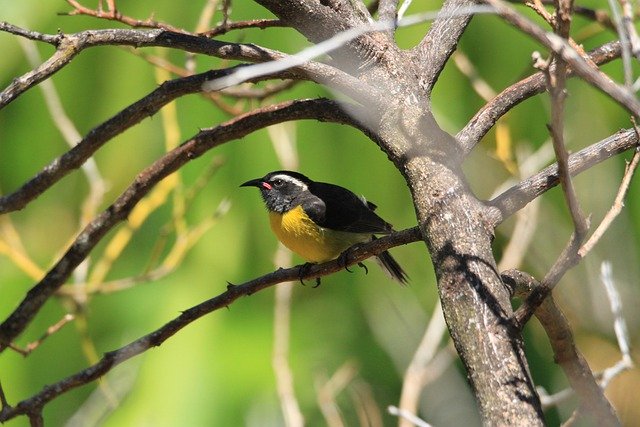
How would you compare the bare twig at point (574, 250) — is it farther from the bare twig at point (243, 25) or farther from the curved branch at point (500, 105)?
the bare twig at point (243, 25)

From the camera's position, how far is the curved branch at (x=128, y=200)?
2.67 metres

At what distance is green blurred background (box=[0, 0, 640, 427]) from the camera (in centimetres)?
474

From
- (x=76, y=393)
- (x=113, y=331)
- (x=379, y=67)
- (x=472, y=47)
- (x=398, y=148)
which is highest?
(x=472, y=47)

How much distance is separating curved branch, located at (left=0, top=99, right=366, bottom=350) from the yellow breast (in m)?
1.50

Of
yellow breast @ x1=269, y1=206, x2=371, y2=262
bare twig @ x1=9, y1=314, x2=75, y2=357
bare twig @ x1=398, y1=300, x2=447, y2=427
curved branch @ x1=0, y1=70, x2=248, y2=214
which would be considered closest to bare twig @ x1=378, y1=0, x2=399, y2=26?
curved branch @ x1=0, y1=70, x2=248, y2=214

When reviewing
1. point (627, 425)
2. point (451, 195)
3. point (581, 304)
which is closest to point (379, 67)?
point (451, 195)

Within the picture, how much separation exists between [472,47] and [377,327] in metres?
1.73

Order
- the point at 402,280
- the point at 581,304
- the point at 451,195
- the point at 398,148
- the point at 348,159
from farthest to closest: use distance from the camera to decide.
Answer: the point at 348,159 → the point at 402,280 → the point at 581,304 → the point at 398,148 → the point at 451,195

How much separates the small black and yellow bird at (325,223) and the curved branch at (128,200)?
4.96 feet

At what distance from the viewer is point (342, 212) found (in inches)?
172

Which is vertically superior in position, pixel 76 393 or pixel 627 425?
Result: pixel 76 393

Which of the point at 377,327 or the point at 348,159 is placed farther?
the point at 348,159

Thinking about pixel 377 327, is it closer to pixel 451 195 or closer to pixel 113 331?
pixel 113 331

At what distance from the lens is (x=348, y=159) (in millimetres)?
5117
